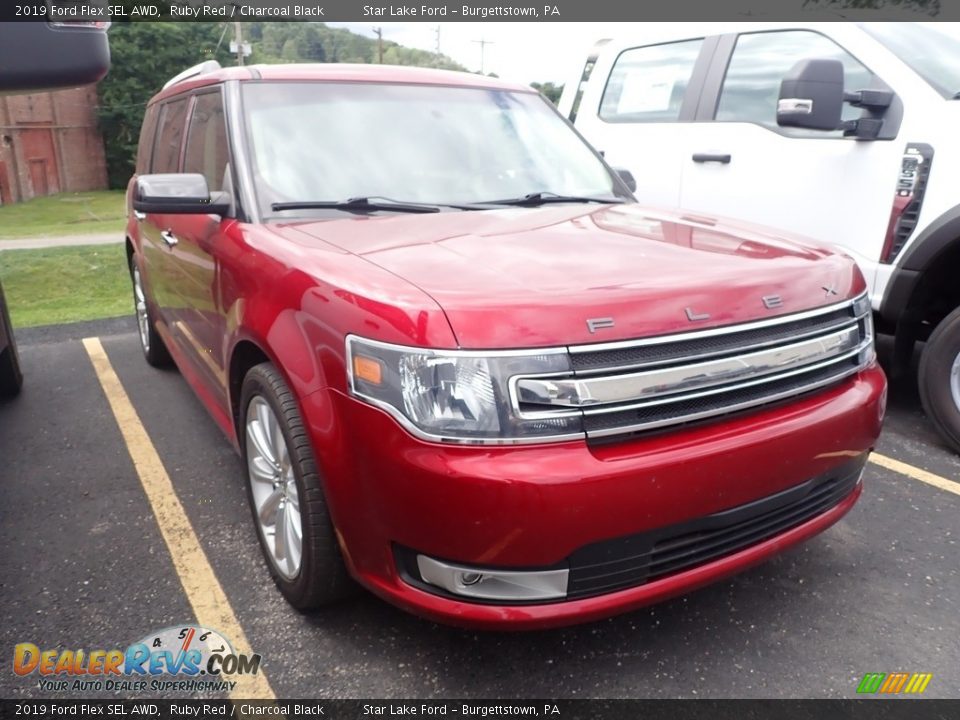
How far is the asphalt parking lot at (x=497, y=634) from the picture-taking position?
2.30 meters

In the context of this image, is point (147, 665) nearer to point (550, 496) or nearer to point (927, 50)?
point (550, 496)

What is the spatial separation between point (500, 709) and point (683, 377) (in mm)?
1099

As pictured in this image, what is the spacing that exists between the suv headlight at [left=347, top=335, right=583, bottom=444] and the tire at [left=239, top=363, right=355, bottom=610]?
49 cm

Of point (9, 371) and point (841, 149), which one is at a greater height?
point (841, 149)

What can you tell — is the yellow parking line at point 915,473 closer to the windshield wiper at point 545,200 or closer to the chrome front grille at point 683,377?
the chrome front grille at point 683,377

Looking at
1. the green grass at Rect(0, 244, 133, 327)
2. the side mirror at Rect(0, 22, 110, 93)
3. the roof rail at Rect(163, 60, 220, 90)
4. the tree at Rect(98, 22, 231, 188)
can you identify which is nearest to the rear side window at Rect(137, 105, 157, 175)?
the roof rail at Rect(163, 60, 220, 90)

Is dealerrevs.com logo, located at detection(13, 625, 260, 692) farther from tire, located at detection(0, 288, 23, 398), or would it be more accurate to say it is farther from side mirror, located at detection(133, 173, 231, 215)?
tire, located at detection(0, 288, 23, 398)

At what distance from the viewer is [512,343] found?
1.89 meters

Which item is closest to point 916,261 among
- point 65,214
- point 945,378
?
point 945,378

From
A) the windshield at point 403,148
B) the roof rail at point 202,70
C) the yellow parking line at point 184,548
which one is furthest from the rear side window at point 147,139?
the windshield at point 403,148

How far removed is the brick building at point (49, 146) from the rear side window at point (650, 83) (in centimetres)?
3869

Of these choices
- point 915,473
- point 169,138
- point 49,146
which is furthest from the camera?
point 49,146

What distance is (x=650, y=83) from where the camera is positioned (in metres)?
5.45

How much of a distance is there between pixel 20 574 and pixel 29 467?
44.7 inches
